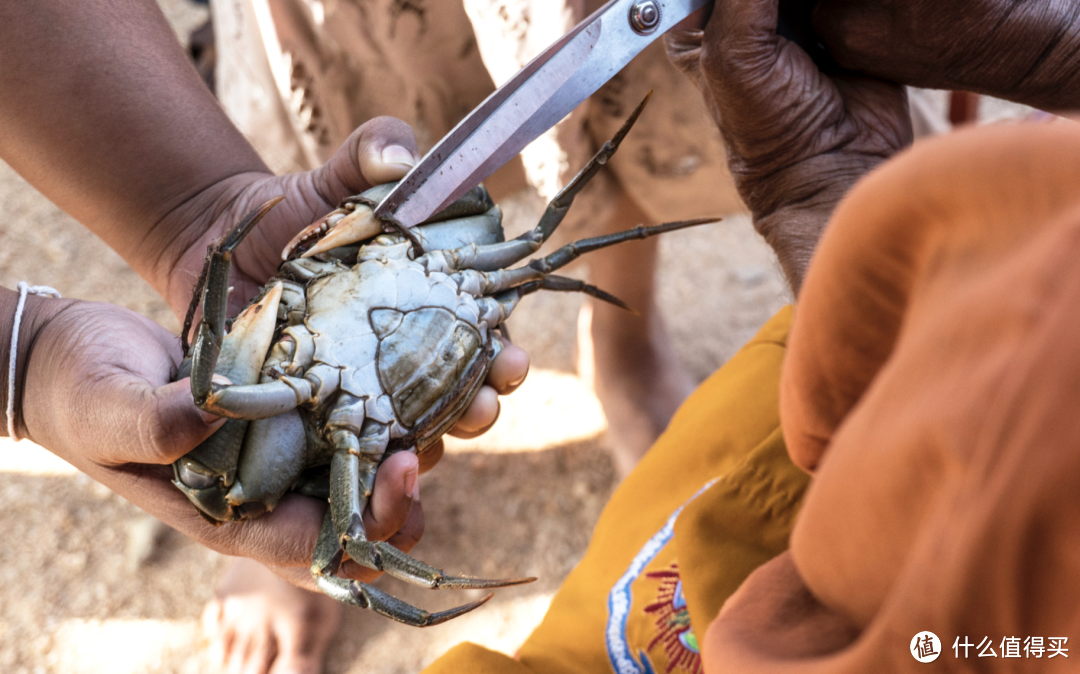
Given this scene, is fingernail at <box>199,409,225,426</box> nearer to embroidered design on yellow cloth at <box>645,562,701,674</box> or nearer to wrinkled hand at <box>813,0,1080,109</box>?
embroidered design on yellow cloth at <box>645,562,701,674</box>

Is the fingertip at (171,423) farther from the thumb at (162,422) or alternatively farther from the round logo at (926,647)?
the round logo at (926,647)

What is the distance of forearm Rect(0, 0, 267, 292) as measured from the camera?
3.28ft

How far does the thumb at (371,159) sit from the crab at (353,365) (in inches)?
1.2

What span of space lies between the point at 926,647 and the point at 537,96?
2.45ft

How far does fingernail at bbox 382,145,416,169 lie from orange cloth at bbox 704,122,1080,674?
0.72 metres

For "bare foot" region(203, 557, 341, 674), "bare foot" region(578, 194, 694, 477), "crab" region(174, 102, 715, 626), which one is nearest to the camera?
"crab" region(174, 102, 715, 626)

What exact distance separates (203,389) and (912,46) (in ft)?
3.02

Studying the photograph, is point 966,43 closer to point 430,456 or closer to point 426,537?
point 430,456

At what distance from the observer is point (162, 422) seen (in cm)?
73

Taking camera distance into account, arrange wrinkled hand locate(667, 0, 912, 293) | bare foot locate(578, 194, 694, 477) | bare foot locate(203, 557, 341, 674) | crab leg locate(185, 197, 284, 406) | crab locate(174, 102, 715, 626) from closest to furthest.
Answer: crab leg locate(185, 197, 284, 406) < crab locate(174, 102, 715, 626) < wrinkled hand locate(667, 0, 912, 293) < bare foot locate(203, 557, 341, 674) < bare foot locate(578, 194, 694, 477)

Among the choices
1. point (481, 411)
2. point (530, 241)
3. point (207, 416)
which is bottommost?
point (481, 411)

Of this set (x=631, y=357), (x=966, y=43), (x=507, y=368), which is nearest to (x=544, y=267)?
(x=507, y=368)

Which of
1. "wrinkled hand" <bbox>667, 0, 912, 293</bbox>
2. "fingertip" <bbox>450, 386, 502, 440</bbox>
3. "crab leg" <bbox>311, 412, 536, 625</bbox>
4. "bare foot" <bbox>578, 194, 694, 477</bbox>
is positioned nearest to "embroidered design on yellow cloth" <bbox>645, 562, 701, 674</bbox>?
"crab leg" <bbox>311, 412, 536, 625</bbox>

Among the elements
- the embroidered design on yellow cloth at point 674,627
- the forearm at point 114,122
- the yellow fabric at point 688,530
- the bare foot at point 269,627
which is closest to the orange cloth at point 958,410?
the yellow fabric at point 688,530
